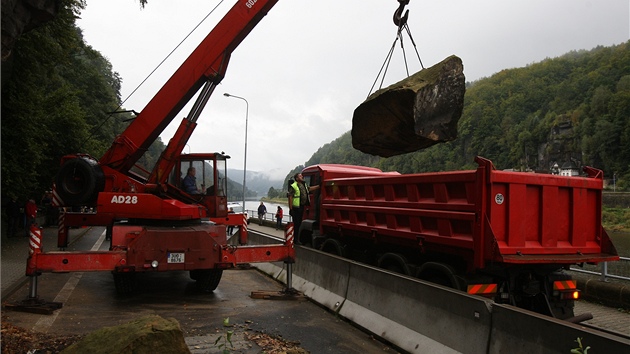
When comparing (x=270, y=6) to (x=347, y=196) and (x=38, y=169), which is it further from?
(x=38, y=169)

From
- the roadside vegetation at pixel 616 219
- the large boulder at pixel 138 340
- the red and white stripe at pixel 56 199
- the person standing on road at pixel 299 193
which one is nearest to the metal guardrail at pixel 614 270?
the person standing on road at pixel 299 193

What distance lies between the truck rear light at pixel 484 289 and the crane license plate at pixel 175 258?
4.62 meters

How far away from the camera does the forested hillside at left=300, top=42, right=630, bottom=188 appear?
97062mm

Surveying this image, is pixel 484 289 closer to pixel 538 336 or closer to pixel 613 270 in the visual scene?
pixel 538 336

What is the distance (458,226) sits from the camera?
21.5ft

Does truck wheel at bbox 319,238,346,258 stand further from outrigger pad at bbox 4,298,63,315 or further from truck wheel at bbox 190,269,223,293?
outrigger pad at bbox 4,298,63,315

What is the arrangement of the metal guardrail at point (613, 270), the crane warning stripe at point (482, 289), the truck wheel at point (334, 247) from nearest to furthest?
1. the crane warning stripe at point (482, 289)
2. the metal guardrail at point (613, 270)
3. the truck wheel at point (334, 247)

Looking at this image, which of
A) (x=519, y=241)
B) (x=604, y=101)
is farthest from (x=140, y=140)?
(x=604, y=101)

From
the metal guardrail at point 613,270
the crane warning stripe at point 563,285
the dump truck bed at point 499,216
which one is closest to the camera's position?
the dump truck bed at point 499,216

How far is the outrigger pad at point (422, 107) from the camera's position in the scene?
6.87 metres

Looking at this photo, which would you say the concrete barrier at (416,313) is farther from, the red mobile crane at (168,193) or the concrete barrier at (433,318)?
the red mobile crane at (168,193)

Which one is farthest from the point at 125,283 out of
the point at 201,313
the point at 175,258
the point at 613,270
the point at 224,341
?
the point at 613,270

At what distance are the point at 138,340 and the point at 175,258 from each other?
149 inches

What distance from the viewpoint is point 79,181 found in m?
8.95
